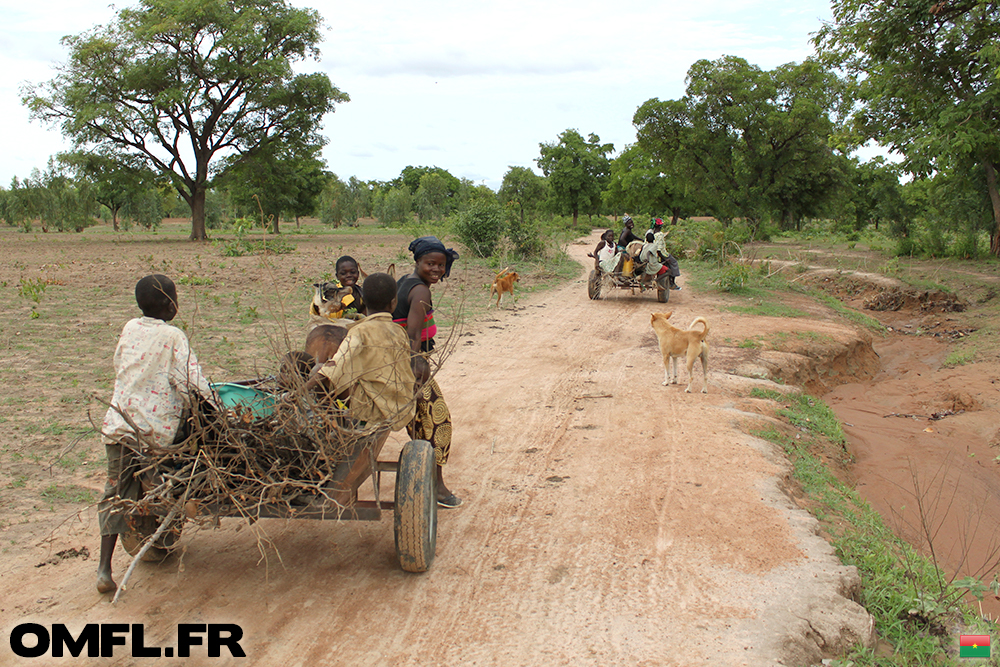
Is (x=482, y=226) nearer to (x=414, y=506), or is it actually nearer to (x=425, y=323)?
(x=425, y=323)

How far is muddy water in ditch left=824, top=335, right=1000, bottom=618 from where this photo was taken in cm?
535

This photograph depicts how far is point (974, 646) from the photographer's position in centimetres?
Answer: 319

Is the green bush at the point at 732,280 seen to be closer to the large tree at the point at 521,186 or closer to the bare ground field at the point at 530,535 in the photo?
→ the bare ground field at the point at 530,535

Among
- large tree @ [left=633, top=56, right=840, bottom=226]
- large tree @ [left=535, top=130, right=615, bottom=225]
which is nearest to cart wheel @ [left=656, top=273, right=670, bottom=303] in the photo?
large tree @ [left=633, top=56, right=840, bottom=226]

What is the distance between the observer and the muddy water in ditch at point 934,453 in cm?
535

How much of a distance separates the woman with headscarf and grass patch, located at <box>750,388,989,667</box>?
2.44m

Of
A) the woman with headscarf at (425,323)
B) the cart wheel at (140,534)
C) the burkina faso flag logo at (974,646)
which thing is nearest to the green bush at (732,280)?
the woman with headscarf at (425,323)

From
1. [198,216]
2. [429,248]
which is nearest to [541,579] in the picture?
[429,248]

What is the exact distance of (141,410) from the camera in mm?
3211

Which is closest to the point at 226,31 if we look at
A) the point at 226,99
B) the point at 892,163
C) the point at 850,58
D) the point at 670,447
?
the point at 226,99

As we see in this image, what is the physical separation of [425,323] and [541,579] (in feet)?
5.41

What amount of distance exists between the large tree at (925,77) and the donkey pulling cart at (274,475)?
545 inches

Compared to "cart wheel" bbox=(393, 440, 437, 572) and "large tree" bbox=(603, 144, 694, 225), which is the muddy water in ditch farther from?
"large tree" bbox=(603, 144, 694, 225)

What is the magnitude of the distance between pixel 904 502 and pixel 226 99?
31785 millimetres
